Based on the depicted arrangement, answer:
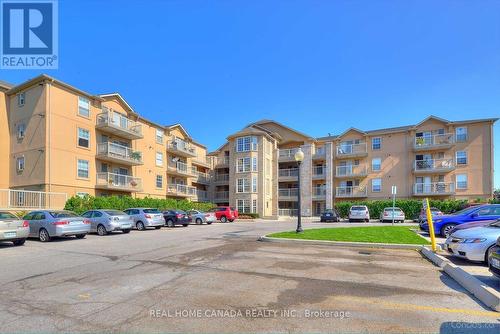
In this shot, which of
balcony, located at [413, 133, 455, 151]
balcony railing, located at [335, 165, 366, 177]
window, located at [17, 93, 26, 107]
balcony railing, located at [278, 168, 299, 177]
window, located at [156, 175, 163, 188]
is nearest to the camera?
window, located at [17, 93, 26, 107]

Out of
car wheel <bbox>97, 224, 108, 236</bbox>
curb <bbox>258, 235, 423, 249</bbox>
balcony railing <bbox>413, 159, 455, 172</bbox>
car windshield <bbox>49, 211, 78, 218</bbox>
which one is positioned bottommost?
car wheel <bbox>97, 224, 108, 236</bbox>

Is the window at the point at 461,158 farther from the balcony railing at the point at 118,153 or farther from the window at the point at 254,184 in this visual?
the balcony railing at the point at 118,153

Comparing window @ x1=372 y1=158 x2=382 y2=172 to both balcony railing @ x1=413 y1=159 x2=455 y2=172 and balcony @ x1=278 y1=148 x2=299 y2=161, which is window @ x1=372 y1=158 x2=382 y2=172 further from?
balcony @ x1=278 y1=148 x2=299 y2=161

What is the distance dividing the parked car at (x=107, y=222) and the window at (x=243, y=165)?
86.1 feet

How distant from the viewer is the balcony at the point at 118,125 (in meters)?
29.9

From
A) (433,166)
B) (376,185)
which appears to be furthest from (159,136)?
(433,166)

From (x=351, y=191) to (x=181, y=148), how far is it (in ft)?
79.1

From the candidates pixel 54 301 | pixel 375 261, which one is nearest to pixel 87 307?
pixel 54 301

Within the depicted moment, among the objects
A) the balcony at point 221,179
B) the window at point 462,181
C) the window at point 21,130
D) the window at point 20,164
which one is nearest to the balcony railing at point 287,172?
the balcony at point 221,179

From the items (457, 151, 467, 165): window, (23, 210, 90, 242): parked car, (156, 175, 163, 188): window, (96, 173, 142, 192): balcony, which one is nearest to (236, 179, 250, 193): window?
(156, 175, 163, 188): window

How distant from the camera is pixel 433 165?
3878 cm

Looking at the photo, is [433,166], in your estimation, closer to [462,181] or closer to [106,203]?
[462,181]

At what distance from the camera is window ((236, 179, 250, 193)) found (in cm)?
4312

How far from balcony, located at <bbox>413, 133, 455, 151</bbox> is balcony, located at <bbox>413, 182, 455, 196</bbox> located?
4.54 m
